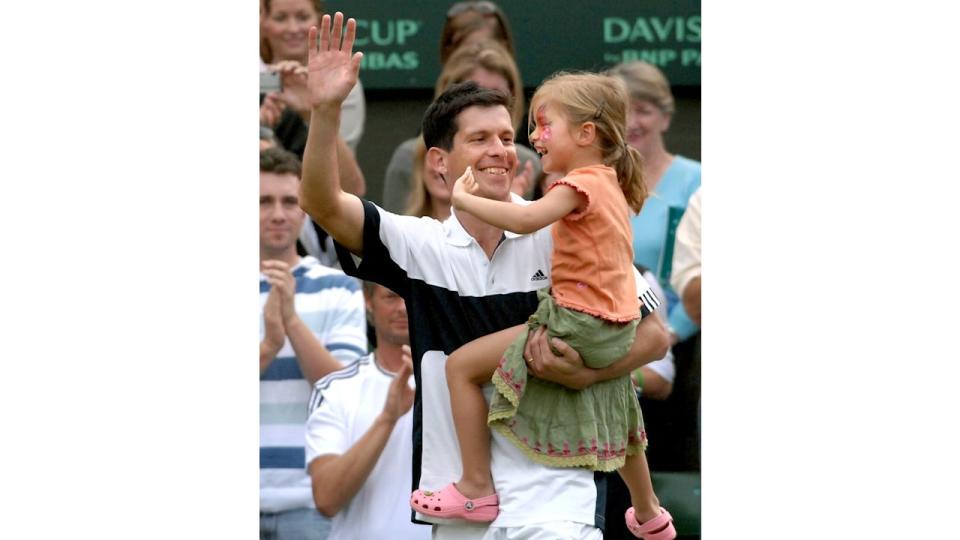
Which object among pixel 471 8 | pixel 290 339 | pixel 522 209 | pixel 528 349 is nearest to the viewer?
pixel 522 209

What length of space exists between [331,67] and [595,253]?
0.82m

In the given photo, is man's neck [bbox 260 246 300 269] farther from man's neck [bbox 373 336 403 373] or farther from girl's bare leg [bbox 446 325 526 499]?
girl's bare leg [bbox 446 325 526 499]

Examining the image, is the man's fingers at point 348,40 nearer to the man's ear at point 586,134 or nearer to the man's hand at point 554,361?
the man's ear at point 586,134

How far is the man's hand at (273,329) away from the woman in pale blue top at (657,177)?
1.43m

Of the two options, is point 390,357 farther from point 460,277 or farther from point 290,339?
point 460,277

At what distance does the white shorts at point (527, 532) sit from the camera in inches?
168

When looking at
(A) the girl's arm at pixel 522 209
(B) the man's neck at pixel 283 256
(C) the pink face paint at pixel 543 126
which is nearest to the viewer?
(A) the girl's arm at pixel 522 209

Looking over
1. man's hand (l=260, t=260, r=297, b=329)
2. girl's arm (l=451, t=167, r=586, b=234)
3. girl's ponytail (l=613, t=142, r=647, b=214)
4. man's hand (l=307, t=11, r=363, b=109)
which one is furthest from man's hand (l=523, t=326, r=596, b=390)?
man's hand (l=260, t=260, r=297, b=329)

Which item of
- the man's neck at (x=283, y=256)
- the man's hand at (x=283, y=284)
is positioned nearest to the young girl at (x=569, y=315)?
the man's hand at (x=283, y=284)

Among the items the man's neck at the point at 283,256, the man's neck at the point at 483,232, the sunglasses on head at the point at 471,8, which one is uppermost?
the sunglasses on head at the point at 471,8

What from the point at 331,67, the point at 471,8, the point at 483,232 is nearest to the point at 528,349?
the point at 483,232

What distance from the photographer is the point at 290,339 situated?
6496 mm

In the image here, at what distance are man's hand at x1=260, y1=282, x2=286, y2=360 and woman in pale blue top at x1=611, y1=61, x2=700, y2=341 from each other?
4.68 feet

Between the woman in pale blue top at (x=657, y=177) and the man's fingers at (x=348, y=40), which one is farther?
the woman in pale blue top at (x=657, y=177)
